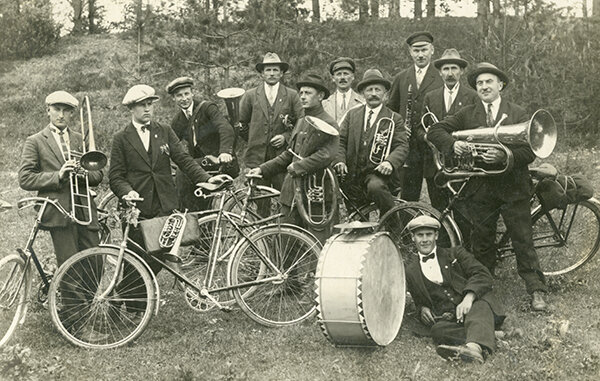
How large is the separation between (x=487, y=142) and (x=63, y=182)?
3.99 meters

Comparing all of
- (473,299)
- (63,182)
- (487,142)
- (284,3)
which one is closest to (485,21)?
(284,3)

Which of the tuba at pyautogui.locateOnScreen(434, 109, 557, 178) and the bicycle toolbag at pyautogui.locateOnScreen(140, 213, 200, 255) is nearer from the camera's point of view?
the bicycle toolbag at pyautogui.locateOnScreen(140, 213, 200, 255)

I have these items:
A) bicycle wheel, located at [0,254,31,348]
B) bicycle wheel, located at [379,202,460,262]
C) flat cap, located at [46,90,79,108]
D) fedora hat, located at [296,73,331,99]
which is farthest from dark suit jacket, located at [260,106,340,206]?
bicycle wheel, located at [0,254,31,348]

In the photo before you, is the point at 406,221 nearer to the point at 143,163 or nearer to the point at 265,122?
the point at 265,122

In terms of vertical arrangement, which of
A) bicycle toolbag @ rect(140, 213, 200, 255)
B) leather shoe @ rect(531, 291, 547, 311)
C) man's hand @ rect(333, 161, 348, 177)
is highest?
man's hand @ rect(333, 161, 348, 177)

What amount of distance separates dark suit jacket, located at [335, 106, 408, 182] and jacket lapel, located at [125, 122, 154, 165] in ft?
6.52

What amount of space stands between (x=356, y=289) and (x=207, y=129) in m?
3.30

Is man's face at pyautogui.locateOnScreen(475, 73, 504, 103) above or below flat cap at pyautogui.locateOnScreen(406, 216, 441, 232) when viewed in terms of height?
above

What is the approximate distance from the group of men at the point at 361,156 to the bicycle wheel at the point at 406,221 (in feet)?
0.56

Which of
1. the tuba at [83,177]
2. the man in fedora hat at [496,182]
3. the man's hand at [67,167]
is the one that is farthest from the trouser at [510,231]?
the man's hand at [67,167]

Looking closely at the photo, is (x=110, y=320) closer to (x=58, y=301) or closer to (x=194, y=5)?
(x=58, y=301)

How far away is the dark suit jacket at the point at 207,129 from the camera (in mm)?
7996

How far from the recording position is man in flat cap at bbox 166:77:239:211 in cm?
791

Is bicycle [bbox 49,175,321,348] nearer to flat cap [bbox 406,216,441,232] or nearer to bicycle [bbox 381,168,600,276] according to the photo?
flat cap [bbox 406,216,441,232]
